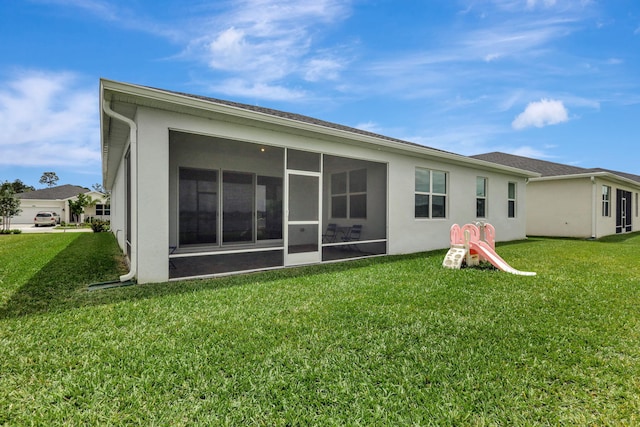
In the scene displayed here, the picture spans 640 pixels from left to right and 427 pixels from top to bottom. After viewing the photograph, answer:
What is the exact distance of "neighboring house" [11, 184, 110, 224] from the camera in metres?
33.2

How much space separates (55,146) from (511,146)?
3973 centimetres

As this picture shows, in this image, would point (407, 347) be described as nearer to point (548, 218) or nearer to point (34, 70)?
point (34, 70)

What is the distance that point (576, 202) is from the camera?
576 inches

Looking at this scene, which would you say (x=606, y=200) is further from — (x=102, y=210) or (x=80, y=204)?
(x=80, y=204)

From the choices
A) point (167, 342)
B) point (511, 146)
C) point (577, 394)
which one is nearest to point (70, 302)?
point (167, 342)

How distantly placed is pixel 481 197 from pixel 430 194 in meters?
3.15

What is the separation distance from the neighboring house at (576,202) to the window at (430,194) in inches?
324

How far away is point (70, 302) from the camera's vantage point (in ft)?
13.6

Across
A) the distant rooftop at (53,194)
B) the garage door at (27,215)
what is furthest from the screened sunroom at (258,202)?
the garage door at (27,215)

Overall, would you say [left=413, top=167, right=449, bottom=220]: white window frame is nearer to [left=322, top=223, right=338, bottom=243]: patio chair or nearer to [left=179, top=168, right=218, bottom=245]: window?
[left=322, top=223, right=338, bottom=243]: patio chair

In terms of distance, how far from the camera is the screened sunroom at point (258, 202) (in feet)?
25.3

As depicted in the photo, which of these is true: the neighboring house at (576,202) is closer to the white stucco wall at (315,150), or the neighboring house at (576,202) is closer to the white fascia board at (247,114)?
the white stucco wall at (315,150)

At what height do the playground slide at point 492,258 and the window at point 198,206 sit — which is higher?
the window at point 198,206

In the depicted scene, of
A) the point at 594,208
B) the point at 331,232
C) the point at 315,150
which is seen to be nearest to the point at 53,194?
the point at 331,232
